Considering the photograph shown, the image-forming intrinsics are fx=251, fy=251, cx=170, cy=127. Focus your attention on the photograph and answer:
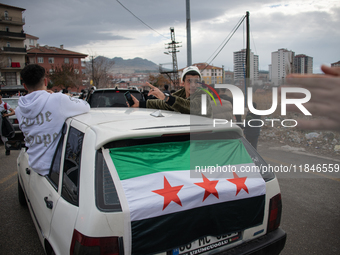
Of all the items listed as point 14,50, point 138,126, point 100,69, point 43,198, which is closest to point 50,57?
point 14,50

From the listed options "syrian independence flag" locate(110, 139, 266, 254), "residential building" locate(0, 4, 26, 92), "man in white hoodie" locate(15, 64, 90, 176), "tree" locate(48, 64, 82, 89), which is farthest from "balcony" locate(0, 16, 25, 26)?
"syrian independence flag" locate(110, 139, 266, 254)

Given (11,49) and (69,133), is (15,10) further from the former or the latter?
(69,133)

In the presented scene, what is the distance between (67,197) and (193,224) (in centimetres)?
96

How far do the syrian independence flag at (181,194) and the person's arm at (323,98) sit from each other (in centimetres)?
111

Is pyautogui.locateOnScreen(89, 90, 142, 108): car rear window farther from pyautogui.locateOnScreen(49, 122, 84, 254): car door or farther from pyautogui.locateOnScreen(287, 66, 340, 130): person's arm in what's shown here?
pyautogui.locateOnScreen(287, 66, 340, 130): person's arm

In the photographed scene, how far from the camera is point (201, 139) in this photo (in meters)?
2.22

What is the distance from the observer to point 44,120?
252cm

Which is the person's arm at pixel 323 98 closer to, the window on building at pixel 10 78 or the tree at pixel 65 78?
the tree at pixel 65 78

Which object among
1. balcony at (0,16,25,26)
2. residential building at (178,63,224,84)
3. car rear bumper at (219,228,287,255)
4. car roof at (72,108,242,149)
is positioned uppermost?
balcony at (0,16,25,26)

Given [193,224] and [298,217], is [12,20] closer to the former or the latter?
[298,217]

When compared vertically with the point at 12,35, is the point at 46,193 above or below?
below

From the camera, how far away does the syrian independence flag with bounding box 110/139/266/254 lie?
5.38ft

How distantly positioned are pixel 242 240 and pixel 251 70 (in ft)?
57.2

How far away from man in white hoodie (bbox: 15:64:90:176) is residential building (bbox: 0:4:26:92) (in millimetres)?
61105
